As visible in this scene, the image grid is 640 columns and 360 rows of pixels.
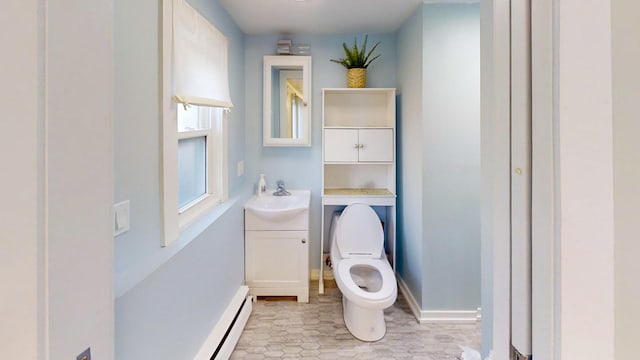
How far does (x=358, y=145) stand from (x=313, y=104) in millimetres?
621

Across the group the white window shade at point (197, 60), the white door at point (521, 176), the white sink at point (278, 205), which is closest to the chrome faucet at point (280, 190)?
the white sink at point (278, 205)

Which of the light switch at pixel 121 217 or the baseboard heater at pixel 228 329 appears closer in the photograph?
the light switch at pixel 121 217

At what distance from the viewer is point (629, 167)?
510mm

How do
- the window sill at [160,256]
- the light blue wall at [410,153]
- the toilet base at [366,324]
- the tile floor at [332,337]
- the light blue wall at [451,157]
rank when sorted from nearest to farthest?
the window sill at [160,256]
the tile floor at [332,337]
the toilet base at [366,324]
the light blue wall at [451,157]
the light blue wall at [410,153]

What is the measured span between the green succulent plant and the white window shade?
1.13 metres

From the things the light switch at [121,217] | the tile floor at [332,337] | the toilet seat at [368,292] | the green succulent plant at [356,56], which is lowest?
the tile floor at [332,337]

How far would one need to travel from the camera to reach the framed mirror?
3299 mm

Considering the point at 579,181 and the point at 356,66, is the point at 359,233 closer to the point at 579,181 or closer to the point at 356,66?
the point at 356,66

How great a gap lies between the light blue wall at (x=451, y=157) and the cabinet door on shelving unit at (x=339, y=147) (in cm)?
75

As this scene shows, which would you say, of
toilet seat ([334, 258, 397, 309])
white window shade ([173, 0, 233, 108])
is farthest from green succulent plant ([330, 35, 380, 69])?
toilet seat ([334, 258, 397, 309])

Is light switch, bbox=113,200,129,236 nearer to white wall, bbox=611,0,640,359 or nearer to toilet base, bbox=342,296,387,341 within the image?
white wall, bbox=611,0,640,359

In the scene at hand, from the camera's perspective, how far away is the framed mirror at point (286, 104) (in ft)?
10.8

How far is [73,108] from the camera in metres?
0.55

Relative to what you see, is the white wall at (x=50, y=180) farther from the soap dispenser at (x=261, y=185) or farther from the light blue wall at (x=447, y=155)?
the soap dispenser at (x=261, y=185)
